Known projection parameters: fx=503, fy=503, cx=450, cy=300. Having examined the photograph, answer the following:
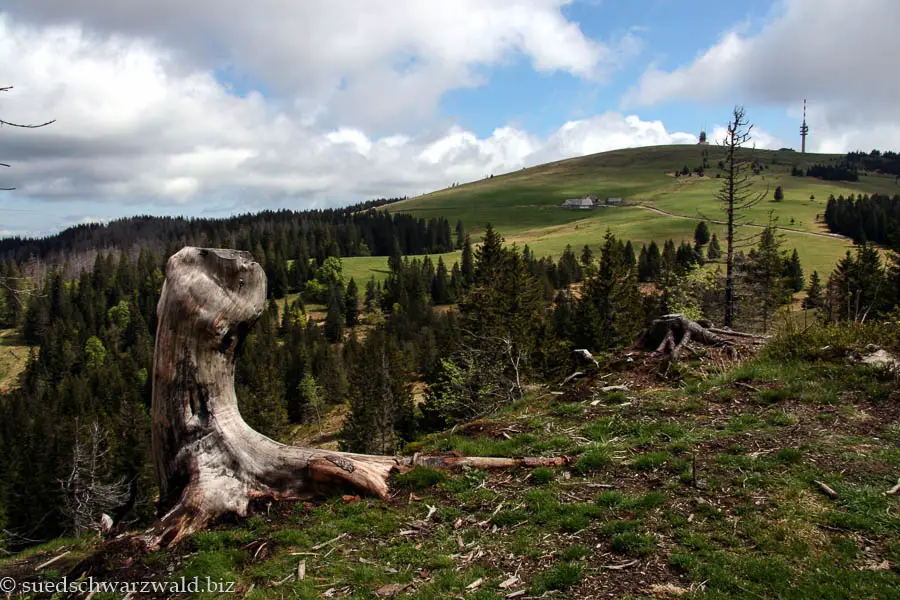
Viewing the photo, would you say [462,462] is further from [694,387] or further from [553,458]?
[694,387]

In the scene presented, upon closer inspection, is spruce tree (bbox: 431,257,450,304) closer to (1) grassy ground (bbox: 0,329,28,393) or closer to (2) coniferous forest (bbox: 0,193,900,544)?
(2) coniferous forest (bbox: 0,193,900,544)

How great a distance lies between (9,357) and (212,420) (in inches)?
5777

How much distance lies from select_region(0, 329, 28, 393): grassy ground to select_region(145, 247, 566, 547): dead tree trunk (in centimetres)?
12624

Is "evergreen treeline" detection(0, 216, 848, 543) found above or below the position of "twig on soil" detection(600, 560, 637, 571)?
below

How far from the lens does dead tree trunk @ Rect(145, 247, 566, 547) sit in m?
8.16

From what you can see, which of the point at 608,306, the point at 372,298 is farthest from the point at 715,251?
the point at 372,298

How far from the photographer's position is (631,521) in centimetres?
684

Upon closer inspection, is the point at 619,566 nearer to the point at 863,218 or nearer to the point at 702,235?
the point at 702,235

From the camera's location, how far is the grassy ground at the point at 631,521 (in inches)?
225

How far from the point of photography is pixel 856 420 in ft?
31.4

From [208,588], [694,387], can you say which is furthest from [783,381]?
[208,588]

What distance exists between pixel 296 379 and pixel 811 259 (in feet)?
381

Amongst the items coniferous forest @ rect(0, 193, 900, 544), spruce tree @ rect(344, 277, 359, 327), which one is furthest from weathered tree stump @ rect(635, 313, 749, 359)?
spruce tree @ rect(344, 277, 359, 327)

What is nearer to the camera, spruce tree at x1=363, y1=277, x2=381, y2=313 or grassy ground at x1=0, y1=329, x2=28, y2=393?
grassy ground at x1=0, y1=329, x2=28, y2=393
